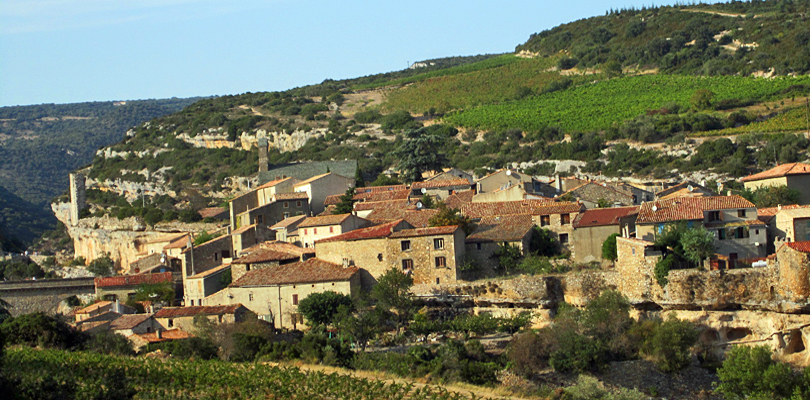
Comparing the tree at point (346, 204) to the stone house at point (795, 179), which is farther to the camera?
the tree at point (346, 204)

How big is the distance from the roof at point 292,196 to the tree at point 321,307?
55.0ft

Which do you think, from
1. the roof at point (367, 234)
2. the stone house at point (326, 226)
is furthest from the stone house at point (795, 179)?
the stone house at point (326, 226)

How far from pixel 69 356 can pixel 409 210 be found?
1960 centimetres

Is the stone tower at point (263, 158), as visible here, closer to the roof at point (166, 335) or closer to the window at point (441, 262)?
the roof at point (166, 335)

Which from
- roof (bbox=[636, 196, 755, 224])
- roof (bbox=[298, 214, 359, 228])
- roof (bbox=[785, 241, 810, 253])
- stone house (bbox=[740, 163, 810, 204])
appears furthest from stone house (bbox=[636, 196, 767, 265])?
roof (bbox=[298, 214, 359, 228])

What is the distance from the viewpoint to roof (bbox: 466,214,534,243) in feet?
140

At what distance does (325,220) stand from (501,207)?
26.7ft

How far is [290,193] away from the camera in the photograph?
56875 millimetres

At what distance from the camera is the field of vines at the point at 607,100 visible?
90.6 metres

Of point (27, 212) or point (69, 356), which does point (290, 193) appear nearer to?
point (69, 356)

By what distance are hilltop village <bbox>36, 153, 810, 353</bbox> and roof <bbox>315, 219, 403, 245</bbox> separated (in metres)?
0.10

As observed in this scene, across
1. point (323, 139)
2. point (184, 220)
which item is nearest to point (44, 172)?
point (323, 139)

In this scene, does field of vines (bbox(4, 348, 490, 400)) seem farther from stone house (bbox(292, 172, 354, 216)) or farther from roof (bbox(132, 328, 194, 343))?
stone house (bbox(292, 172, 354, 216))

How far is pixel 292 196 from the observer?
56281 millimetres
